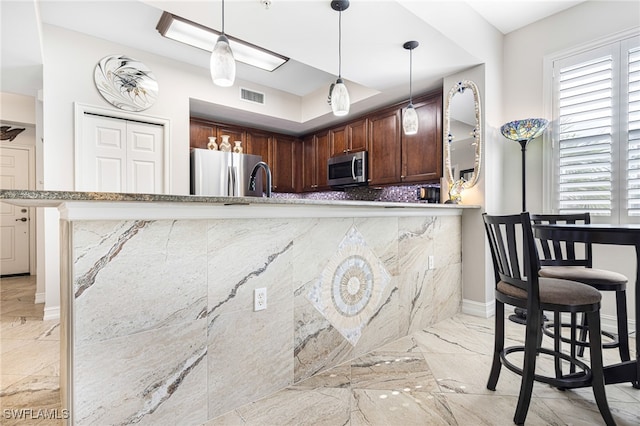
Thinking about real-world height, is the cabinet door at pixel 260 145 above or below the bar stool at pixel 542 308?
above

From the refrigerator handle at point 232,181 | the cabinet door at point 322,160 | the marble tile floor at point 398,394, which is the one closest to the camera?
the marble tile floor at point 398,394

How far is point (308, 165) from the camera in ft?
16.7

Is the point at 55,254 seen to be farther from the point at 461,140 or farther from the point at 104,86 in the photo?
the point at 461,140

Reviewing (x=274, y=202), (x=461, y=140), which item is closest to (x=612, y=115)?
(x=461, y=140)

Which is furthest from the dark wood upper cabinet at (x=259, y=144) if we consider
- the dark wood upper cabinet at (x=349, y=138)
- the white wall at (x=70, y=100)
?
the white wall at (x=70, y=100)

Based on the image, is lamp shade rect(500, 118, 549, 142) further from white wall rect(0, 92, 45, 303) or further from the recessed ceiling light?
white wall rect(0, 92, 45, 303)

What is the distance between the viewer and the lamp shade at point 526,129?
2.66m

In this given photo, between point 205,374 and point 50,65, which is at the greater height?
point 50,65

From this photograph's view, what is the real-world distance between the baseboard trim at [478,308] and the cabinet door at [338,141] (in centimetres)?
242

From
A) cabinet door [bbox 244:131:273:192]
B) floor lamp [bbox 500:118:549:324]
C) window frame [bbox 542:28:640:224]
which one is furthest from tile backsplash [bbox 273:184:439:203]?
window frame [bbox 542:28:640:224]

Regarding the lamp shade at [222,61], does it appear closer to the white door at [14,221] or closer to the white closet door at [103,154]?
the white closet door at [103,154]

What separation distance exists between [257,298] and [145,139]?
8.45ft

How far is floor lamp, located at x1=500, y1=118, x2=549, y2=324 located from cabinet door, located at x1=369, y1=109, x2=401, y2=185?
120 centimetres

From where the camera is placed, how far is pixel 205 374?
146 centimetres
